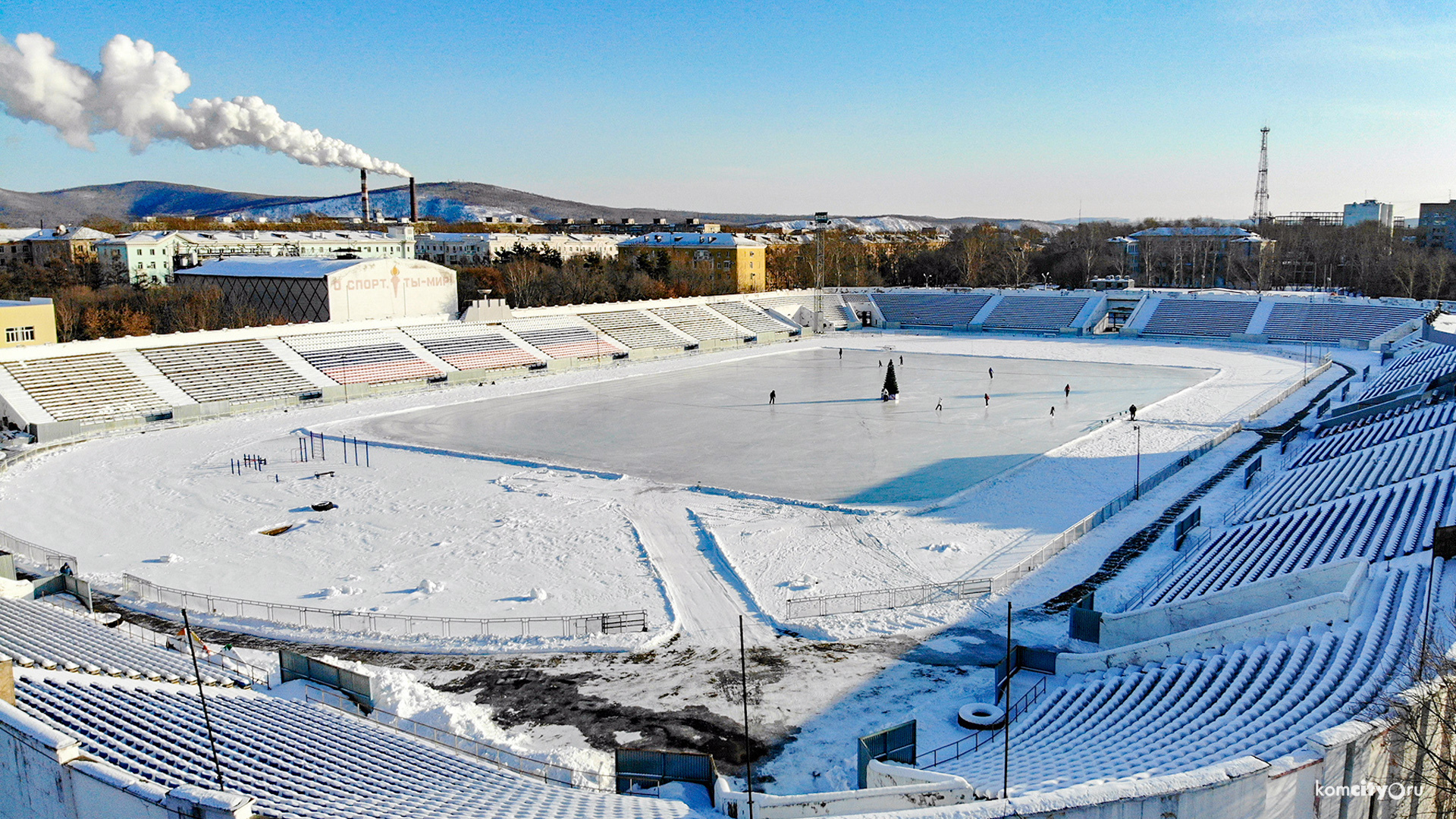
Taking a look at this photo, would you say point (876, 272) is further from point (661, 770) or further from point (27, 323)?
point (661, 770)

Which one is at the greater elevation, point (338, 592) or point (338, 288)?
point (338, 288)

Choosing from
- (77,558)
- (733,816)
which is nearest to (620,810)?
(733,816)

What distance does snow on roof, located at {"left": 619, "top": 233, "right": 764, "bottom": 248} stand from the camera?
335 feet

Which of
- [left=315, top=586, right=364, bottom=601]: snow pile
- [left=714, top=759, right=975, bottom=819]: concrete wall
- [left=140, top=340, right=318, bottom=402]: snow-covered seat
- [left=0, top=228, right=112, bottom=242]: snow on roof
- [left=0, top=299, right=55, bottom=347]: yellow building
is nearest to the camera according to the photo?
[left=714, top=759, right=975, bottom=819]: concrete wall

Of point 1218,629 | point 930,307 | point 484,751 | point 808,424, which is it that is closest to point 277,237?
point 930,307

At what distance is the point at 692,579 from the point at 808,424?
18.7 metres

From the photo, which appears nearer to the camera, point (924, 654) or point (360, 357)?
point (924, 654)

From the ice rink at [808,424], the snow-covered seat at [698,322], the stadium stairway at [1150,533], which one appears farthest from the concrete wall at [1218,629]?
the snow-covered seat at [698,322]

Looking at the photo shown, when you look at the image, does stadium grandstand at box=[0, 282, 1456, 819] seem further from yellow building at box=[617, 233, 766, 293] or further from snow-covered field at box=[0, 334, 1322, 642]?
yellow building at box=[617, 233, 766, 293]

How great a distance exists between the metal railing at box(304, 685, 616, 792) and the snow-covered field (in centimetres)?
472

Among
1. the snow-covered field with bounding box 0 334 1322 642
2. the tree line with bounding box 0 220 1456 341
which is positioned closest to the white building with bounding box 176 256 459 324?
the tree line with bounding box 0 220 1456 341

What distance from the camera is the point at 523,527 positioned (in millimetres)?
26797

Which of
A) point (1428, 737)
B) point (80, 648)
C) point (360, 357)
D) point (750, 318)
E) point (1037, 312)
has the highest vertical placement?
point (1037, 312)

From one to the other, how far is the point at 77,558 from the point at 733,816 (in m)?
20.1
